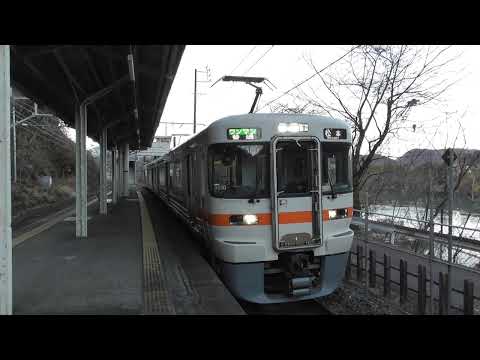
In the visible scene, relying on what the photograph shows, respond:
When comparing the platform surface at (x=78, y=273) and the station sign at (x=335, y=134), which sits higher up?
the station sign at (x=335, y=134)

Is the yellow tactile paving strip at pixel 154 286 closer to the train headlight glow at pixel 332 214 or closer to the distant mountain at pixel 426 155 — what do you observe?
the train headlight glow at pixel 332 214

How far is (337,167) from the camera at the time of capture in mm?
6066

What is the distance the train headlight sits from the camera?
5.56m

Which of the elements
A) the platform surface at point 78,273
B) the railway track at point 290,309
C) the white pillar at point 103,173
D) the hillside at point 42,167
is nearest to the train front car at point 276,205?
the railway track at point 290,309

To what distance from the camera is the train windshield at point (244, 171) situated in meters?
5.65

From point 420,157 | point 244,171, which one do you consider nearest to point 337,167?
point 244,171

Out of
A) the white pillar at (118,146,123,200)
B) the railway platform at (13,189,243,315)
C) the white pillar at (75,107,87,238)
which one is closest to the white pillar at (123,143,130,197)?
the white pillar at (118,146,123,200)

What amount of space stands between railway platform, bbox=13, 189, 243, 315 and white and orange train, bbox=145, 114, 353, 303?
0.69 metres

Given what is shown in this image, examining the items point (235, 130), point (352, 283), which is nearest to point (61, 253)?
point (235, 130)

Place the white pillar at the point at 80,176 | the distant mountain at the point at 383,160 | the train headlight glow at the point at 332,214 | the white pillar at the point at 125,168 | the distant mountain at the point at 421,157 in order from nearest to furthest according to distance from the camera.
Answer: the train headlight glow at the point at 332,214 → the white pillar at the point at 80,176 → the distant mountain at the point at 421,157 → the distant mountain at the point at 383,160 → the white pillar at the point at 125,168

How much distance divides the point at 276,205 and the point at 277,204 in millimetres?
28

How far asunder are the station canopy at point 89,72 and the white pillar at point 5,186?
361cm
